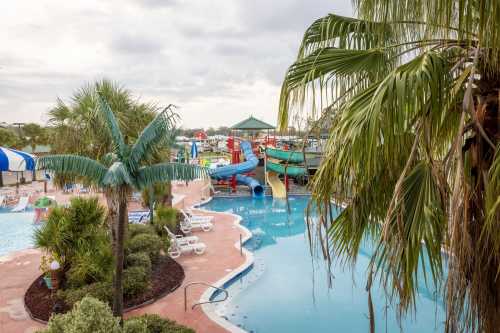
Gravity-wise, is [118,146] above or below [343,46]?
below

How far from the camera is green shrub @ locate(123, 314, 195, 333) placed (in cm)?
553

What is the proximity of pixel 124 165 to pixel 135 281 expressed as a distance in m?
3.96

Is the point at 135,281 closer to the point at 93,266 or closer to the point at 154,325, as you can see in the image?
the point at 93,266

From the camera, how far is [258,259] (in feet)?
41.1

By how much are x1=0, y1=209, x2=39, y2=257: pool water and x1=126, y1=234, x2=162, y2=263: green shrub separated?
19.9 ft

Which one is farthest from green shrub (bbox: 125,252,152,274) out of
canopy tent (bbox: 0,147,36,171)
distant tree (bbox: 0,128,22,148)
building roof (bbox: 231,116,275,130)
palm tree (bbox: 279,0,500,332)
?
distant tree (bbox: 0,128,22,148)

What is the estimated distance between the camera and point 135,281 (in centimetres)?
847

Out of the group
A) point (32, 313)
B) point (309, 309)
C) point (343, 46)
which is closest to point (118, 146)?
point (343, 46)

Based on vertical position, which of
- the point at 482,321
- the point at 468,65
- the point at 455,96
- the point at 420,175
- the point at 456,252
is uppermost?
the point at 468,65

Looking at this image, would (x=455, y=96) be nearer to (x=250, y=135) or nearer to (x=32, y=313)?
(x=32, y=313)

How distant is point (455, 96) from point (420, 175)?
683 mm

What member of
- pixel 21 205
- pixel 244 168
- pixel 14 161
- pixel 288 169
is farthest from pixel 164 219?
pixel 288 169

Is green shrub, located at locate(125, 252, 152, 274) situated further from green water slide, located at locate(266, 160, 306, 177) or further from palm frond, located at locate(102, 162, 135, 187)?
green water slide, located at locate(266, 160, 306, 177)

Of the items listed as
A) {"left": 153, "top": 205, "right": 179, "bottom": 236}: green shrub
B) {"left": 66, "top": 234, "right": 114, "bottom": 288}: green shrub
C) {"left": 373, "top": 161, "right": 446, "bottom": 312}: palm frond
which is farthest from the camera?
{"left": 153, "top": 205, "right": 179, "bottom": 236}: green shrub
